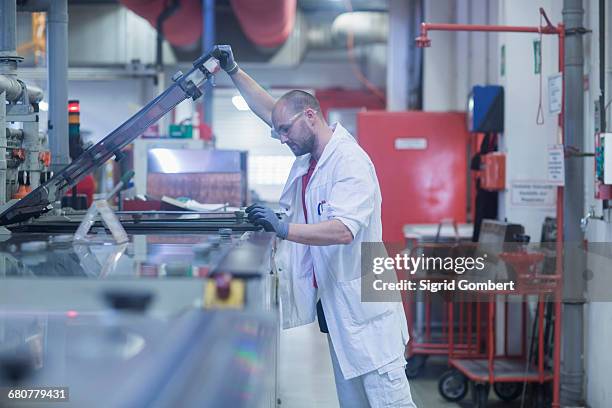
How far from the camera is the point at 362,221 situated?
264 cm

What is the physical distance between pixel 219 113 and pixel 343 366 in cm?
924

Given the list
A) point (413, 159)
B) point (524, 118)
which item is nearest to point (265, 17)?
point (413, 159)

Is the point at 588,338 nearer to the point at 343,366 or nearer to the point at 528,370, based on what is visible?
the point at 528,370

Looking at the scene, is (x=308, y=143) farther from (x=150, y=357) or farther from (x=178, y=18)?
(x=178, y=18)

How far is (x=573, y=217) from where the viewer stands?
4082 millimetres

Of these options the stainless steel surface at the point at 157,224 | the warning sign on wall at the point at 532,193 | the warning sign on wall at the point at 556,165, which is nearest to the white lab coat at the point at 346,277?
the stainless steel surface at the point at 157,224

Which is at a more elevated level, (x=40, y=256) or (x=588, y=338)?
(x=40, y=256)


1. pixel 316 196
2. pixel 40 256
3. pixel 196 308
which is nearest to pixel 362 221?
pixel 316 196

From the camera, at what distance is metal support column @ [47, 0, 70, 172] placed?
3986mm

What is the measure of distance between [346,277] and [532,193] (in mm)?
2521

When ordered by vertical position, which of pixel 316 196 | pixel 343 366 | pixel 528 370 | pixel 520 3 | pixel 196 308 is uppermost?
pixel 520 3

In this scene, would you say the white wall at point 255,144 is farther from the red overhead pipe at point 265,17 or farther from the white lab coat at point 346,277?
the white lab coat at point 346,277

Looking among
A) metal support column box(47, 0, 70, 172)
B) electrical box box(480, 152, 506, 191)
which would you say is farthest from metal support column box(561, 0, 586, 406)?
metal support column box(47, 0, 70, 172)

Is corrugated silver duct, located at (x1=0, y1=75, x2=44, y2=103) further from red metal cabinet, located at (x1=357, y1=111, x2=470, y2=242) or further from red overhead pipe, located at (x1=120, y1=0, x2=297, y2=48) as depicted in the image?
red overhead pipe, located at (x1=120, y1=0, x2=297, y2=48)
